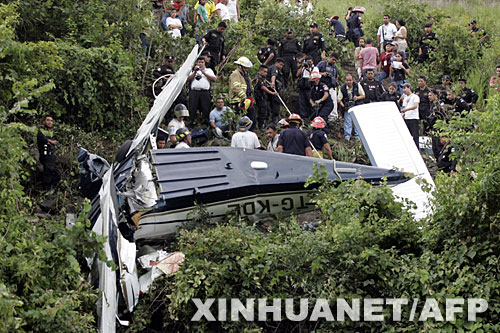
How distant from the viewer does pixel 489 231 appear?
9.12 meters

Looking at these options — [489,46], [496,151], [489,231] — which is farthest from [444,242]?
[489,46]

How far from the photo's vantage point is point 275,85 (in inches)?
659

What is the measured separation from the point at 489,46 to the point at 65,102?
1386 cm

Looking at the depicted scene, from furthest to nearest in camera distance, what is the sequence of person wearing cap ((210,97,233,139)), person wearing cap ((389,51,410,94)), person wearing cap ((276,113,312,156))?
person wearing cap ((389,51,410,94)), person wearing cap ((210,97,233,139)), person wearing cap ((276,113,312,156))

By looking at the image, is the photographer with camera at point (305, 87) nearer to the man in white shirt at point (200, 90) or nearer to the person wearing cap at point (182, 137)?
the man in white shirt at point (200, 90)

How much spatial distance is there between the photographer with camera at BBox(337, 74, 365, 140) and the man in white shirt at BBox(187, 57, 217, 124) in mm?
3262

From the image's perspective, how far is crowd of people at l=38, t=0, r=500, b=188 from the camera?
45.1ft

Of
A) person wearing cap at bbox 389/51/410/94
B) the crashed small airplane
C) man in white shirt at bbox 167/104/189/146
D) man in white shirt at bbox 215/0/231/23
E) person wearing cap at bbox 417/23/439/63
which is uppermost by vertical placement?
man in white shirt at bbox 215/0/231/23

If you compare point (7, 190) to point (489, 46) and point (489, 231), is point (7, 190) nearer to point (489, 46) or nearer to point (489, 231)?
point (489, 231)

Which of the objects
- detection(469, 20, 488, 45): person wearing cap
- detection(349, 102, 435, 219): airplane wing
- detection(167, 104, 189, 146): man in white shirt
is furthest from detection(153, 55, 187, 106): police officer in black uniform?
detection(469, 20, 488, 45): person wearing cap

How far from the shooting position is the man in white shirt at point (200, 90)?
15.5 m

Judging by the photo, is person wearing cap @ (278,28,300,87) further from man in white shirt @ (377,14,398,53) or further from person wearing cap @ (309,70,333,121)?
man in white shirt @ (377,14,398,53)

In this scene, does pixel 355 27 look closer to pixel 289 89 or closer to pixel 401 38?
pixel 401 38

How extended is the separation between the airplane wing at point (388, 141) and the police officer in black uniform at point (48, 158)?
5.42 m
